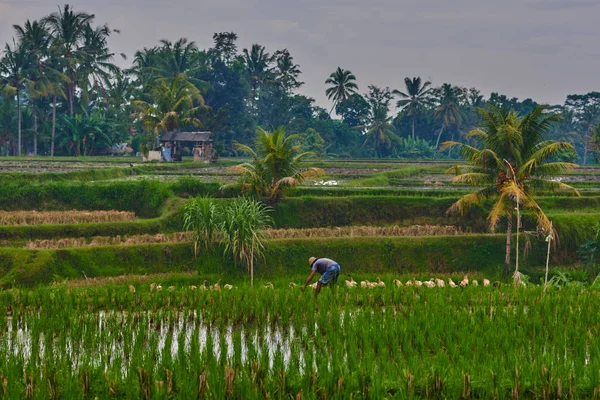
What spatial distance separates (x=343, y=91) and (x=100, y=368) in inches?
2261

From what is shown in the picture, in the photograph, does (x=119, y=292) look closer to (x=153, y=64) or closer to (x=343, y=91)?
(x=153, y=64)

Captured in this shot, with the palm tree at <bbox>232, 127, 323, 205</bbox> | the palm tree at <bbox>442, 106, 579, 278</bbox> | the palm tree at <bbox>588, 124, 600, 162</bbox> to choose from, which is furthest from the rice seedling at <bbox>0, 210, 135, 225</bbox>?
the palm tree at <bbox>588, 124, 600, 162</bbox>

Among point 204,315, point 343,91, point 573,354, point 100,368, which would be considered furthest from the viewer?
point 343,91

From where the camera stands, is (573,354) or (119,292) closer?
(573,354)

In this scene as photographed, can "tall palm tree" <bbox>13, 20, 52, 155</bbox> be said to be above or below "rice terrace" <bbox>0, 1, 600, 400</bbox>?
above

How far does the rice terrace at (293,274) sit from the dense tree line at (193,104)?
32.3 inches

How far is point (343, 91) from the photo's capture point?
63250 mm

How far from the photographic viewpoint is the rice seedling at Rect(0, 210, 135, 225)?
19.9 meters

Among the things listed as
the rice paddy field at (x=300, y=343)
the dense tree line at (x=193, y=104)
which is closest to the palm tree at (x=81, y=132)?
the dense tree line at (x=193, y=104)

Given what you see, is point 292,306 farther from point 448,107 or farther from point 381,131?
point 448,107

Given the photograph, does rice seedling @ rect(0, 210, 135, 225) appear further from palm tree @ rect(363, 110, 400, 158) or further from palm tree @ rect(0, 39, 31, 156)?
palm tree @ rect(363, 110, 400, 158)

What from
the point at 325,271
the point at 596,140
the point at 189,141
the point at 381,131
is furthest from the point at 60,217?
the point at 381,131

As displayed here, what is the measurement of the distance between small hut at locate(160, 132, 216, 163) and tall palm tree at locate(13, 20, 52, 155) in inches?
295

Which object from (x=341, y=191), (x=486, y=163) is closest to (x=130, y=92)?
(x=341, y=191)
